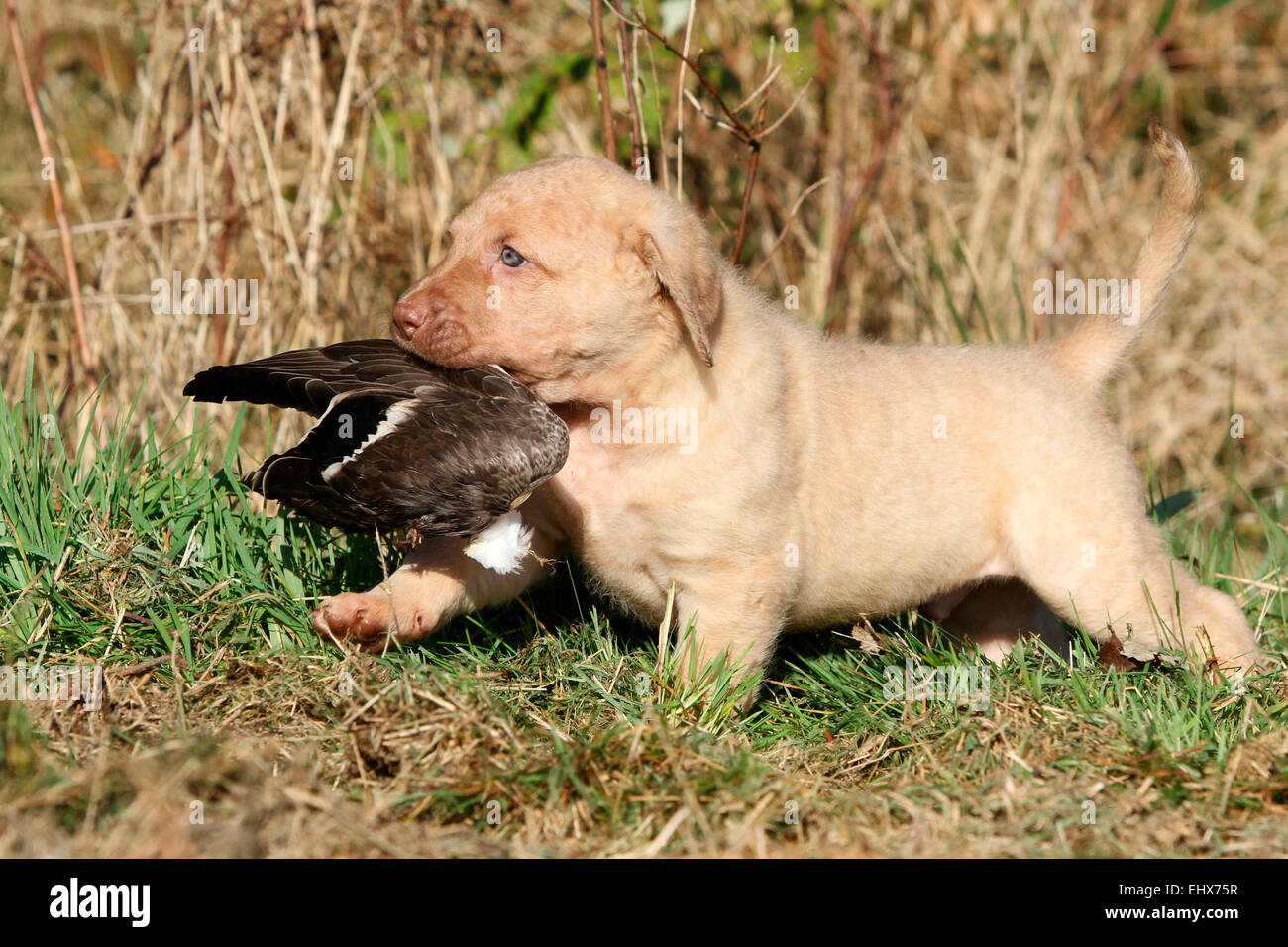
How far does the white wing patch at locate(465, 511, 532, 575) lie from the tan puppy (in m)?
0.26

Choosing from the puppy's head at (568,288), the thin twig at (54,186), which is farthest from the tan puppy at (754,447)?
the thin twig at (54,186)

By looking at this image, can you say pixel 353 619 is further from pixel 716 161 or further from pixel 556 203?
pixel 716 161

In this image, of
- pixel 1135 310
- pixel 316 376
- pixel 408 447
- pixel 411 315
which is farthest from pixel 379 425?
pixel 1135 310

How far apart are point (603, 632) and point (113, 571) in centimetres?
153

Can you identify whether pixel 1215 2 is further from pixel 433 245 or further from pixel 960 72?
pixel 433 245

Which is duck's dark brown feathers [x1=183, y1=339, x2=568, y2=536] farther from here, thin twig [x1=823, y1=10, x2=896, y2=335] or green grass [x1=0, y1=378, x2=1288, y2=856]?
thin twig [x1=823, y1=10, x2=896, y2=335]

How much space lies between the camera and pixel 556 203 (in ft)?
11.4

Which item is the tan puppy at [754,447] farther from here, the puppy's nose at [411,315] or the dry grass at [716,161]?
the dry grass at [716,161]

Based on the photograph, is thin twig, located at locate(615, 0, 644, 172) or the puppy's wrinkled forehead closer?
the puppy's wrinkled forehead

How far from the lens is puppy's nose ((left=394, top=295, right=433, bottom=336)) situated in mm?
3391

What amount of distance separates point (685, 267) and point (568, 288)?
12.8 inches

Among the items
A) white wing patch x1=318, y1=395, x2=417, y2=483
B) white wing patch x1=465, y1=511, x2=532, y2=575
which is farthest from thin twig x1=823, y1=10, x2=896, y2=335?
white wing patch x1=318, y1=395, x2=417, y2=483
